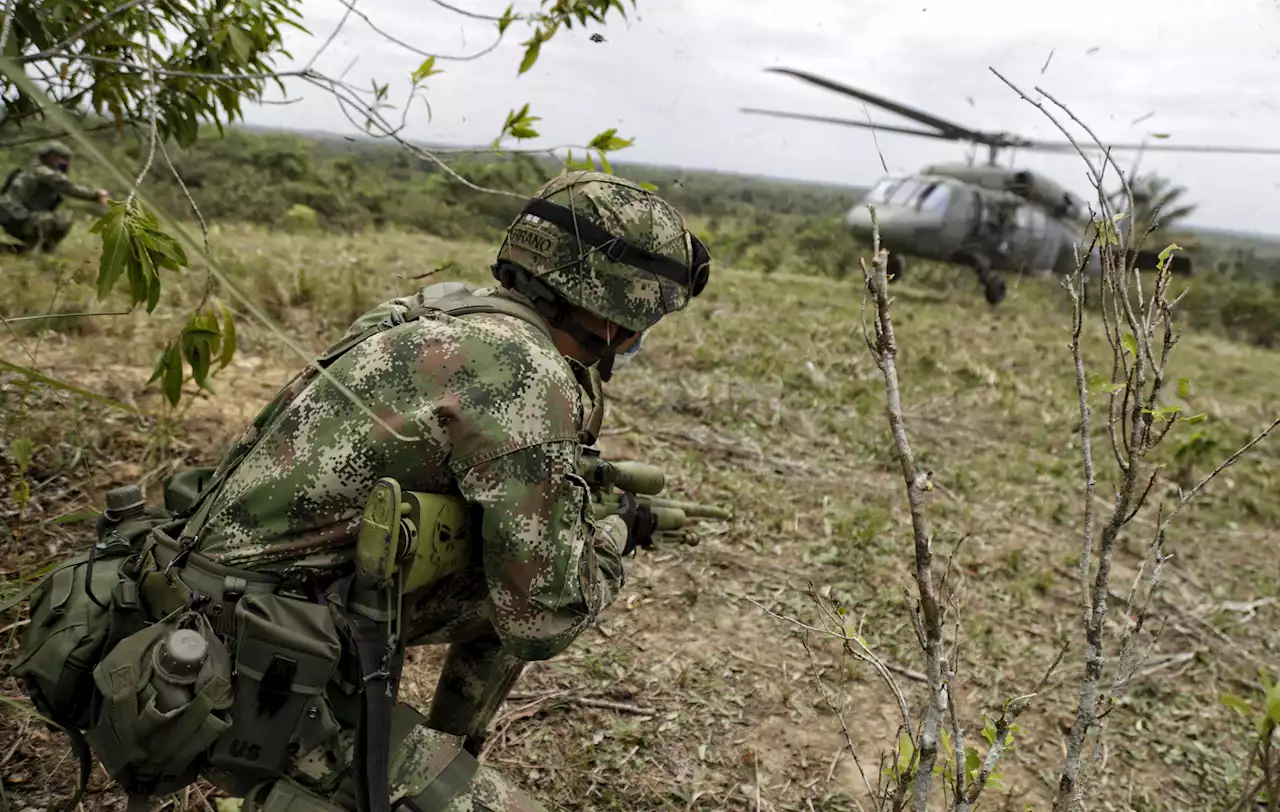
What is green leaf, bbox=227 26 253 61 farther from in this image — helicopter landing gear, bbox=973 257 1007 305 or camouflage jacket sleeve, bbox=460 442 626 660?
helicopter landing gear, bbox=973 257 1007 305

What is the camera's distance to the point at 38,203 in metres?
7.02

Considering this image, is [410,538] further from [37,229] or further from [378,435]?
[37,229]

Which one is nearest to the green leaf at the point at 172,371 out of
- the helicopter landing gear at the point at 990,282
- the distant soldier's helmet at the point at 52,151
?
Answer: the distant soldier's helmet at the point at 52,151

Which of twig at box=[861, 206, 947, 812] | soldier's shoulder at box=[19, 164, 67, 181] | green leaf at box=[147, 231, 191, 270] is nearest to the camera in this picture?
twig at box=[861, 206, 947, 812]

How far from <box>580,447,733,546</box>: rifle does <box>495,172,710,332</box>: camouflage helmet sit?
42cm

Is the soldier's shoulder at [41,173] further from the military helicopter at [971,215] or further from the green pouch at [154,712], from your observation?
the military helicopter at [971,215]

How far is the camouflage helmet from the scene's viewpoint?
2.01m

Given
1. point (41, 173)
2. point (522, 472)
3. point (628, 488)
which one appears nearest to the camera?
point (522, 472)

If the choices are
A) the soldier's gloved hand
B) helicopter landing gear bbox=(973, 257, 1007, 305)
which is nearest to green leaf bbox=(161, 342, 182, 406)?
the soldier's gloved hand

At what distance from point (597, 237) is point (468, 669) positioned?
119 centimetres

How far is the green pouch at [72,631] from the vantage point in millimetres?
1552

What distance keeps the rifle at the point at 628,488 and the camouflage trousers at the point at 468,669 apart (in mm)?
425

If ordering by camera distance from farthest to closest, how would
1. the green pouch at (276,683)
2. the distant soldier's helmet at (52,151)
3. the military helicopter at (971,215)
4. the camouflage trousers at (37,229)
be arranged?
the military helicopter at (971,215) → the distant soldier's helmet at (52,151) → the camouflage trousers at (37,229) → the green pouch at (276,683)

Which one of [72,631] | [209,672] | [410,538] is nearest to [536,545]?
[410,538]
